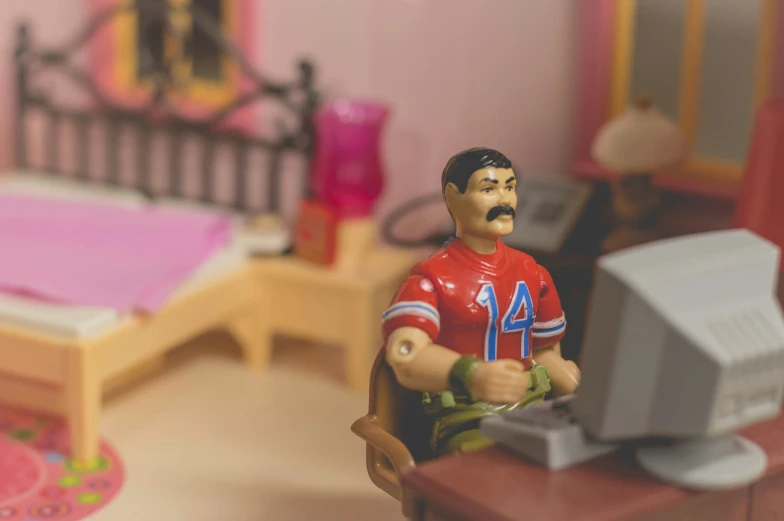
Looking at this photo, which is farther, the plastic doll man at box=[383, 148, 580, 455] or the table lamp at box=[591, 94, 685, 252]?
the table lamp at box=[591, 94, 685, 252]

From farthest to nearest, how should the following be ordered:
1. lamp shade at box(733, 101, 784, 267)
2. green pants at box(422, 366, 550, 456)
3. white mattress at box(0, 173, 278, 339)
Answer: white mattress at box(0, 173, 278, 339)
lamp shade at box(733, 101, 784, 267)
green pants at box(422, 366, 550, 456)

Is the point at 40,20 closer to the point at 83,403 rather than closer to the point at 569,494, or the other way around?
the point at 83,403

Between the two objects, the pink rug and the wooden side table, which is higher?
the wooden side table

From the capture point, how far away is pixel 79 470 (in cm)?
238

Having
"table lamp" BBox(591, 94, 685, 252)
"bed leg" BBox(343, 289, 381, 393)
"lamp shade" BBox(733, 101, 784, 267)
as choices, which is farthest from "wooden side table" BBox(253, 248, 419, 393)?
"lamp shade" BBox(733, 101, 784, 267)

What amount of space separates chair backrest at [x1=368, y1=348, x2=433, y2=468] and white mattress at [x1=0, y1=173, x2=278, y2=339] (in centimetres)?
92

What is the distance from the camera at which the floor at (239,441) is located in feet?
7.43

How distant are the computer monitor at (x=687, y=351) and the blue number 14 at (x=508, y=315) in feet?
0.73

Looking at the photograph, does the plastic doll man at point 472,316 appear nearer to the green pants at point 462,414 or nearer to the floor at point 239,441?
the green pants at point 462,414

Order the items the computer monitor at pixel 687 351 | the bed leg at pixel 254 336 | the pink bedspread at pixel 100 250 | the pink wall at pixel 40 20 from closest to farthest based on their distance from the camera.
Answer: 1. the computer monitor at pixel 687 351
2. the pink bedspread at pixel 100 250
3. the bed leg at pixel 254 336
4. the pink wall at pixel 40 20

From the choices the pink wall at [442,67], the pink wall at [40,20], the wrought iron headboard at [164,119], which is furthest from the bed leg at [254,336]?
the pink wall at [40,20]

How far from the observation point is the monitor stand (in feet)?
4.40

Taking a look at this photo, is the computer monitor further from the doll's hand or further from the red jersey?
the red jersey

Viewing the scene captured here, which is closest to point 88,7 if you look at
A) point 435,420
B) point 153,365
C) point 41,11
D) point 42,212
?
point 41,11
